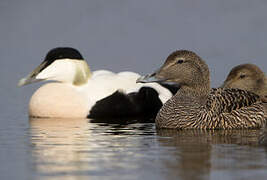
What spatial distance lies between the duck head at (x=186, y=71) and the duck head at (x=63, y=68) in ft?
9.00

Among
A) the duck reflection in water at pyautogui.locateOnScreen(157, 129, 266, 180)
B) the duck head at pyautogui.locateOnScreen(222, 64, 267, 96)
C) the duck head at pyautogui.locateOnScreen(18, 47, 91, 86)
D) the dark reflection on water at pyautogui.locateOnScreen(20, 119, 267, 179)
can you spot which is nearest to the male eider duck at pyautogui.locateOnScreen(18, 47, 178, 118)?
the duck head at pyautogui.locateOnScreen(18, 47, 91, 86)

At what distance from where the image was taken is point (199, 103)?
30.6 feet

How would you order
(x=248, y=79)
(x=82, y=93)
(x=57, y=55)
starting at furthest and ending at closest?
(x=57, y=55) → (x=82, y=93) → (x=248, y=79)

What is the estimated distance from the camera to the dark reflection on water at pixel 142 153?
5773mm

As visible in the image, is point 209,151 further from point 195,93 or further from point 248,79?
point 248,79

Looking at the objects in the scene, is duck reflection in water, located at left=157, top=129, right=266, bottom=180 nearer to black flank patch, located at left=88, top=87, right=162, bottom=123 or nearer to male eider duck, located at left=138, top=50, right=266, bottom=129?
male eider duck, located at left=138, top=50, right=266, bottom=129

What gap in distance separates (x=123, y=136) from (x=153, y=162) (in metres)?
2.23

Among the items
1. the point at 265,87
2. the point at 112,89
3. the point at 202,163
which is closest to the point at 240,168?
the point at 202,163

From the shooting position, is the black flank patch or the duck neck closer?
the duck neck

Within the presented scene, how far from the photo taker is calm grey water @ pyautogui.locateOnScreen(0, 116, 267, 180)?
5773 millimetres

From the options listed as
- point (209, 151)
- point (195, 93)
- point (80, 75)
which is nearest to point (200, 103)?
point (195, 93)

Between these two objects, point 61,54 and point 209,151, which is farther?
point 61,54

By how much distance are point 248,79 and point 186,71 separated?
1.05 metres

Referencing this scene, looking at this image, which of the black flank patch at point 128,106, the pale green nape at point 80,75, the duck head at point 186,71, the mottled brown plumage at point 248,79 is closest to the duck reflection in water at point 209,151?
the duck head at point 186,71
